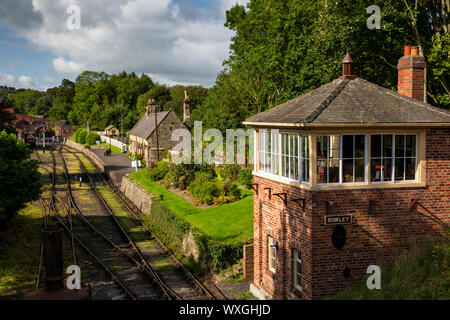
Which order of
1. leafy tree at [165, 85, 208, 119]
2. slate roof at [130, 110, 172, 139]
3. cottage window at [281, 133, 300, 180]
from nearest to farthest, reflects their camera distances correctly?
cottage window at [281, 133, 300, 180] → slate roof at [130, 110, 172, 139] → leafy tree at [165, 85, 208, 119]

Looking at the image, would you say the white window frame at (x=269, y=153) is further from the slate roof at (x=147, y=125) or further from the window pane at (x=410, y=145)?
the slate roof at (x=147, y=125)

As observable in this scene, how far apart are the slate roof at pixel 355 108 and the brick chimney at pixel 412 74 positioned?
1.41 meters

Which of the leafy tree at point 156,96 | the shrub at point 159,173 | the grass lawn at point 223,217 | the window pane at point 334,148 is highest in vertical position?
the leafy tree at point 156,96

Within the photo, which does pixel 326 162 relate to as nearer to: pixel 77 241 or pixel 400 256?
pixel 400 256

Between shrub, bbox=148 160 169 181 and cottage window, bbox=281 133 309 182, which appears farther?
shrub, bbox=148 160 169 181

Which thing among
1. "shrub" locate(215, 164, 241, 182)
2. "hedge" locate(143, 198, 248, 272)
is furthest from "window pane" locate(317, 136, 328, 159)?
"shrub" locate(215, 164, 241, 182)

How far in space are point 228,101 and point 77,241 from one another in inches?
789

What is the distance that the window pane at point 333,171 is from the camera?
1232 cm

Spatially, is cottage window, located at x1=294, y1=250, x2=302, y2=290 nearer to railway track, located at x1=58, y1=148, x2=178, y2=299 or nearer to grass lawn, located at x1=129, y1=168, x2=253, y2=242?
railway track, located at x1=58, y1=148, x2=178, y2=299

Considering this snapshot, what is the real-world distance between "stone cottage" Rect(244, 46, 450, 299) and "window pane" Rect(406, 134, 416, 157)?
0.10 feet

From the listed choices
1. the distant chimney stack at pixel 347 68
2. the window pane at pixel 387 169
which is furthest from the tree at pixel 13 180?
the window pane at pixel 387 169

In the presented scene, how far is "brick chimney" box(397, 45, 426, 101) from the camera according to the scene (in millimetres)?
14336

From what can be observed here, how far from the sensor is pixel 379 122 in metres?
11.9

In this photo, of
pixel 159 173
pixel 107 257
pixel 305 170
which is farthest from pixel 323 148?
pixel 159 173
